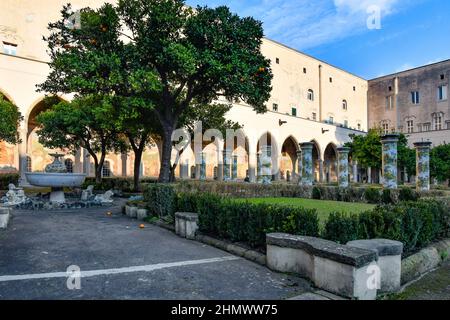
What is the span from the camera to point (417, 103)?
4678 centimetres

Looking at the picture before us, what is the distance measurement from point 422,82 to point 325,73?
44.1 feet

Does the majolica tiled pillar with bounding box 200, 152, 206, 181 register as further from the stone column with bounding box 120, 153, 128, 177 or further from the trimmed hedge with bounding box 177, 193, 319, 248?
the trimmed hedge with bounding box 177, 193, 319, 248

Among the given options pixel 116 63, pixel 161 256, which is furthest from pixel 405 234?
pixel 116 63

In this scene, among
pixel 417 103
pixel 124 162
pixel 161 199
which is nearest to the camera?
pixel 161 199

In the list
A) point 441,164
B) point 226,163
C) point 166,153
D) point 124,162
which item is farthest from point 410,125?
point 166,153

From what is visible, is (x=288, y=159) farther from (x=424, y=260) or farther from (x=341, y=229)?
(x=341, y=229)

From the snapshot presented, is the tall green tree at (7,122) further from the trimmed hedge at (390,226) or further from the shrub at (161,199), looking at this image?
the trimmed hedge at (390,226)

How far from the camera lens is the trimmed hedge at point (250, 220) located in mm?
4961

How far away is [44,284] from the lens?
3781mm

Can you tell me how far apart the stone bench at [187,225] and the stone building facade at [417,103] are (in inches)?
1648

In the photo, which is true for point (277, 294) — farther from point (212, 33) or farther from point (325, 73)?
point (325, 73)

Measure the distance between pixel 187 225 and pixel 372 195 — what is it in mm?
9383

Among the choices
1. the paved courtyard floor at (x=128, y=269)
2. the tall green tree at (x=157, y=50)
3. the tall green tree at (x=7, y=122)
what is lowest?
the paved courtyard floor at (x=128, y=269)

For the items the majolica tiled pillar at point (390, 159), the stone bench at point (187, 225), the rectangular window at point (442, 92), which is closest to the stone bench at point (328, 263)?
the stone bench at point (187, 225)
